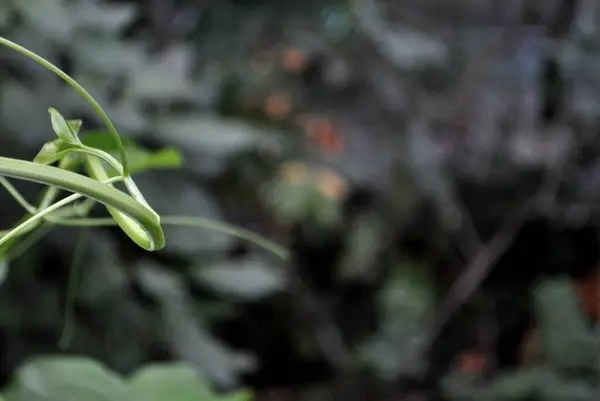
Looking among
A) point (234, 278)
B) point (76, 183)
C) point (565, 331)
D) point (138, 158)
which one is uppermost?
point (565, 331)

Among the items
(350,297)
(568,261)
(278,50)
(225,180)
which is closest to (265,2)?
(278,50)

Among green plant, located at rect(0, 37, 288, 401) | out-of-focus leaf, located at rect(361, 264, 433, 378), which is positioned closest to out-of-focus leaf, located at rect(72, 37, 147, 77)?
green plant, located at rect(0, 37, 288, 401)

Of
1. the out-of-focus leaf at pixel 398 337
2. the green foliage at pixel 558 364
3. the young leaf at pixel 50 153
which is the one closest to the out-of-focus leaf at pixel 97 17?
the young leaf at pixel 50 153

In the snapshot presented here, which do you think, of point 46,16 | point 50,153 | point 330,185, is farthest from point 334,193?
point 50,153

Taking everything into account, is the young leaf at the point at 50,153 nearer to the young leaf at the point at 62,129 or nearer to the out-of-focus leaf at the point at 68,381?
the young leaf at the point at 62,129

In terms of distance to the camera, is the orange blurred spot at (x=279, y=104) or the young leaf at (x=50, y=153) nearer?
the young leaf at (x=50, y=153)

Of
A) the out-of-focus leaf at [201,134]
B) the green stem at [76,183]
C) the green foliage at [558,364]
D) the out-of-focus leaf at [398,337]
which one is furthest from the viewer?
the out-of-focus leaf at [398,337]

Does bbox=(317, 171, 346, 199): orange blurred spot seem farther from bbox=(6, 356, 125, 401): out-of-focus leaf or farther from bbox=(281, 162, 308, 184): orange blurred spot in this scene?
bbox=(6, 356, 125, 401): out-of-focus leaf

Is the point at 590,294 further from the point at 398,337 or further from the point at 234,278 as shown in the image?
the point at 234,278
